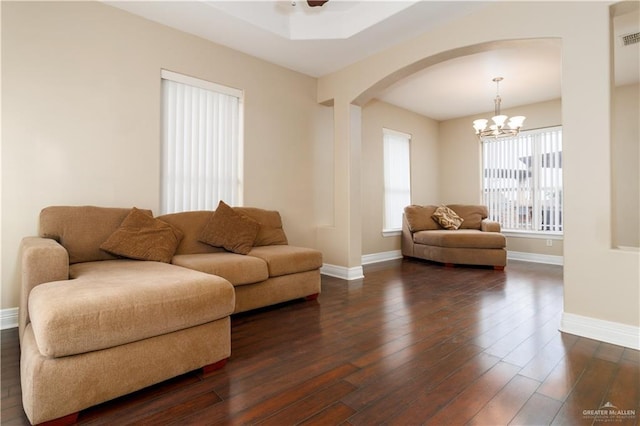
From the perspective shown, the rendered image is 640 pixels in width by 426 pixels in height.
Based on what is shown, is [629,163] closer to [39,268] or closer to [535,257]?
[535,257]

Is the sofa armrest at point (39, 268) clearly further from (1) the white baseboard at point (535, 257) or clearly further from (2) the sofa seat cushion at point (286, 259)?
(1) the white baseboard at point (535, 257)

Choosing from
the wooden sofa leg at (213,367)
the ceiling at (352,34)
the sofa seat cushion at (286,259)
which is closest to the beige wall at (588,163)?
the ceiling at (352,34)

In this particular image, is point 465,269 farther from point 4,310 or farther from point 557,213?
point 4,310

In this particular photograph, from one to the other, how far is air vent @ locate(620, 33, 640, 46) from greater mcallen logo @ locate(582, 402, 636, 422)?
3976 mm

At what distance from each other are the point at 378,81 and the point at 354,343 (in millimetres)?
3109

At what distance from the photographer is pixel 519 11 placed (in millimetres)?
2729

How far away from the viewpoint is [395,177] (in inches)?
242

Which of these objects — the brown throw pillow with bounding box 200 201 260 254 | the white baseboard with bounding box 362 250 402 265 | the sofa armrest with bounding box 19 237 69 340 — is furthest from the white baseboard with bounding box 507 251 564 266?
the sofa armrest with bounding box 19 237 69 340

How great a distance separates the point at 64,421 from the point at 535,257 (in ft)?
22.0

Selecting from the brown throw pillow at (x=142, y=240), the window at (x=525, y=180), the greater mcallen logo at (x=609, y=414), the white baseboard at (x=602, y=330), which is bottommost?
the greater mcallen logo at (x=609, y=414)

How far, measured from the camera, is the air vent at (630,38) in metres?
3.40

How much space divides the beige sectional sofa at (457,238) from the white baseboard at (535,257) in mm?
921

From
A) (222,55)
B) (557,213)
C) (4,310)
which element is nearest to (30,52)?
(222,55)

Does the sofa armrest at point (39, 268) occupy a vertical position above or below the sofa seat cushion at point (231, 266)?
above
